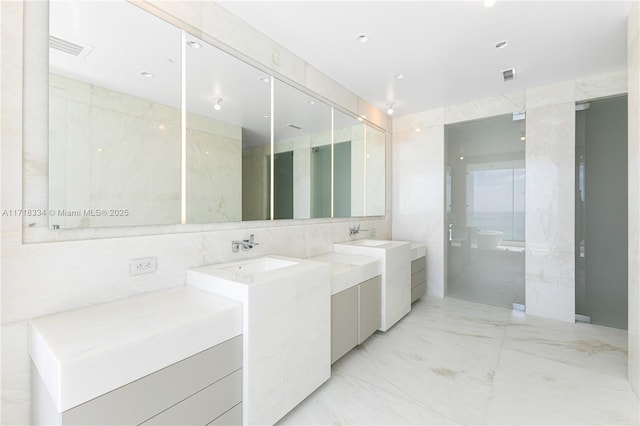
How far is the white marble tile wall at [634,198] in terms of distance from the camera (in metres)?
1.90

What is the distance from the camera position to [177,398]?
3.87 feet

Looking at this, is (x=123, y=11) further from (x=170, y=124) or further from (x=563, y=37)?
(x=563, y=37)

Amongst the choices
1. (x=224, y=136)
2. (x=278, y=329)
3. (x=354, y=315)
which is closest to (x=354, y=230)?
(x=354, y=315)

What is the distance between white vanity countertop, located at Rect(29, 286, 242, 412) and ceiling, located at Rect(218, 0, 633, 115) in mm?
2053

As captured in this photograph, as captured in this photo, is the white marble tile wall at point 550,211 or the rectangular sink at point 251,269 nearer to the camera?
the rectangular sink at point 251,269

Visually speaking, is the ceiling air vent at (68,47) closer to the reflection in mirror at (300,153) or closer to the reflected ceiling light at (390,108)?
the reflection in mirror at (300,153)

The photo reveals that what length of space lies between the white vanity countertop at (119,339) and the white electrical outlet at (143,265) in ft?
0.49

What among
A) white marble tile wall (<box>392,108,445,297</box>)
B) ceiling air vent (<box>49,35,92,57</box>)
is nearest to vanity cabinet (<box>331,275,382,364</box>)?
white marble tile wall (<box>392,108,445,297</box>)

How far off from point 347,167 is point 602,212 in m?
2.90

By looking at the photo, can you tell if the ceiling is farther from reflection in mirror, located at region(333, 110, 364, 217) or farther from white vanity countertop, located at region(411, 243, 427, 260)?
white vanity countertop, located at region(411, 243, 427, 260)

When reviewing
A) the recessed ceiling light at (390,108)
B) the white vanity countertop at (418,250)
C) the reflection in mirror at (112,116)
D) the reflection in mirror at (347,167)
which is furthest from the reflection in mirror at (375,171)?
the reflection in mirror at (112,116)

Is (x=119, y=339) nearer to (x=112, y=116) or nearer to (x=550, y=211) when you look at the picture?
(x=112, y=116)

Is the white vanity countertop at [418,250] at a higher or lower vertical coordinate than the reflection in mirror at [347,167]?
lower

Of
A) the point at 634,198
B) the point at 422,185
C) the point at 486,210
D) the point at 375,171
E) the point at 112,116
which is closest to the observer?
the point at 112,116
